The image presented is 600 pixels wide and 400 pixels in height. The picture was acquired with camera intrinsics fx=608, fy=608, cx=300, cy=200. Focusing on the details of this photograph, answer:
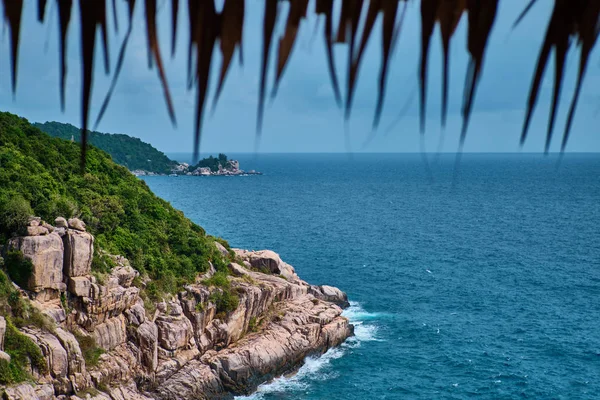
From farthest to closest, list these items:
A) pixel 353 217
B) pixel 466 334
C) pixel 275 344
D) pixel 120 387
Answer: pixel 353 217 < pixel 466 334 < pixel 275 344 < pixel 120 387

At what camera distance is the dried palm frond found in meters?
1.41

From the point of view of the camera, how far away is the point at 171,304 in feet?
110

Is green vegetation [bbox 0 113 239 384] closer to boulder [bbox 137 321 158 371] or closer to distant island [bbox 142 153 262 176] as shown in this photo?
boulder [bbox 137 321 158 371]

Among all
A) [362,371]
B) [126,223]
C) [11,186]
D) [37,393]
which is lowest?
[362,371]

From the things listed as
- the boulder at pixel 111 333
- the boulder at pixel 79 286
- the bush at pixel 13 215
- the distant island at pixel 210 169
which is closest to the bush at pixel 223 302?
the boulder at pixel 111 333

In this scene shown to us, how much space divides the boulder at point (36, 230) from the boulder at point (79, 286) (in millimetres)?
2560

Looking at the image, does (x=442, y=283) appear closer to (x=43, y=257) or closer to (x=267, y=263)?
(x=267, y=263)

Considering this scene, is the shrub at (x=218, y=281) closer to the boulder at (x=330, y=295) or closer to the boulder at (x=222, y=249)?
the boulder at (x=222, y=249)

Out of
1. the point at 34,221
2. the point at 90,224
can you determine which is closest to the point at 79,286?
the point at 34,221

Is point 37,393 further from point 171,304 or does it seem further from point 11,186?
point 11,186

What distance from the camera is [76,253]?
28.4 m

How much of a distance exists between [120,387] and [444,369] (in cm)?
2028

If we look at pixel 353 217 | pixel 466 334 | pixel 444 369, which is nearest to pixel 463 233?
pixel 353 217

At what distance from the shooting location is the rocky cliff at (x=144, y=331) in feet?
87.9
